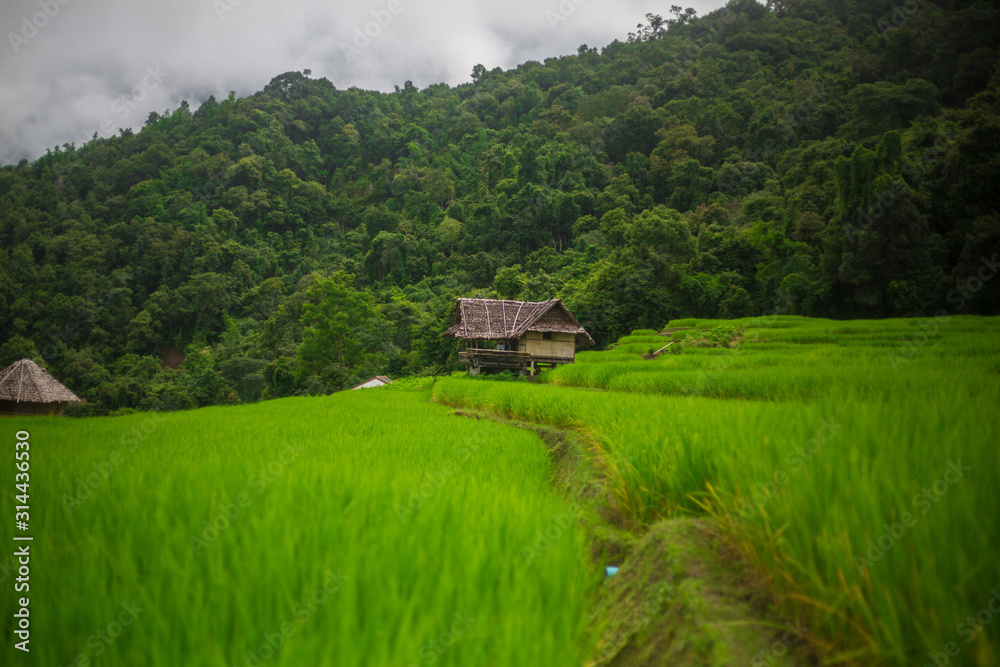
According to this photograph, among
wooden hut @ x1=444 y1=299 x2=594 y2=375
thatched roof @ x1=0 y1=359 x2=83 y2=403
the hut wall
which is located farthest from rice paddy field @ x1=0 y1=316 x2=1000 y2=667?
thatched roof @ x1=0 y1=359 x2=83 y2=403

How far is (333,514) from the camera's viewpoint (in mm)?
1777

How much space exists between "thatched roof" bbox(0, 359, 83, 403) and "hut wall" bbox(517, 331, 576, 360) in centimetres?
1887

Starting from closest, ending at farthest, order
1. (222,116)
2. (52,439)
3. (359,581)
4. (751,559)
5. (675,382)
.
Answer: (359,581) → (751,559) → (52,439) → (675,382) → (222,116)

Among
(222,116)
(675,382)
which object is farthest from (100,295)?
(675,382)

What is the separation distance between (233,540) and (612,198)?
1850 inches

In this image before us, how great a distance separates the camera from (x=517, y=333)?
70.4 feet

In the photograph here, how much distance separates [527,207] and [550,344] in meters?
25.9

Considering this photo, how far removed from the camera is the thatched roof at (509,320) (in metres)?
21.0

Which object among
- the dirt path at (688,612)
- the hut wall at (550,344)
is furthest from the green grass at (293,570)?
the hut wall at (550,344)

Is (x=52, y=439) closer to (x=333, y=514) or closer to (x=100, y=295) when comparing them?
(x=333, y=514)
